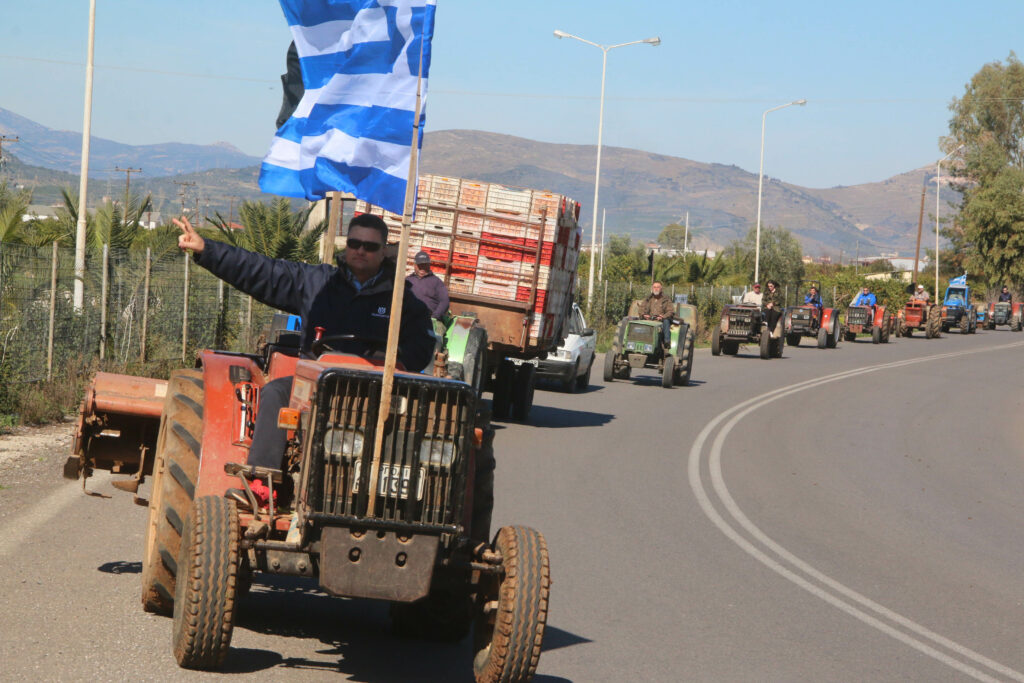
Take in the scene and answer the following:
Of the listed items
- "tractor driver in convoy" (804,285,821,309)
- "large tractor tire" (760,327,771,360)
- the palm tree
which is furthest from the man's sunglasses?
"tractor driver in convoy" (804,285,821,309)

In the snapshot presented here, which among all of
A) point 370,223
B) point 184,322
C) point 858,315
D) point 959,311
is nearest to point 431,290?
point 184,322

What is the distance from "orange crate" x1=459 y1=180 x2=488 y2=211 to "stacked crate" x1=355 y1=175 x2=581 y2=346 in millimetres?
14

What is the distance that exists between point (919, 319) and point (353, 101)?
50.7 m

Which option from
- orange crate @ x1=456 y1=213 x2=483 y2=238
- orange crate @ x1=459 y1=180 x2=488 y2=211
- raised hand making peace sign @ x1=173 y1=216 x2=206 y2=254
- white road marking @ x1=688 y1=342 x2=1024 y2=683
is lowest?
white road marking @ x1=688 y1=342 x2=1024 y2=683

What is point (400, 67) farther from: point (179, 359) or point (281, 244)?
point (281, 244)

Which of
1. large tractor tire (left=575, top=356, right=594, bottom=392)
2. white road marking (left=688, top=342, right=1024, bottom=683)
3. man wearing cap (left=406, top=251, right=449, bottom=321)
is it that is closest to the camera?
white road marking (left=688, top=342, right=1024, bottom=683)

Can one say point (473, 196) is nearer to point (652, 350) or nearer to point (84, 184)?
point (84, 184)

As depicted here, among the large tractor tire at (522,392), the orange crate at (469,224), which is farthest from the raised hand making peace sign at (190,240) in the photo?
the large tractor tire at (522,392)

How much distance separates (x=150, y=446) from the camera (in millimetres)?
8125

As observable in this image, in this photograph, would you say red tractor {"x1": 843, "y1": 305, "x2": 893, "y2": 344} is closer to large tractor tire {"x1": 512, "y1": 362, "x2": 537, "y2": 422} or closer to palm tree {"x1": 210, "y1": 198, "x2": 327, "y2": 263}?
palm tree {"x1": 210, "y1": 198, "x2": 327, "y2": 263}

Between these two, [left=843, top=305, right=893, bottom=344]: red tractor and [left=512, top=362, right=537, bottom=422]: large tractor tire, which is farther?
[left=843, top=305, right=893, bottom=344]: red tractor

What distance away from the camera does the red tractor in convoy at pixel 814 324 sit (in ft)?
141

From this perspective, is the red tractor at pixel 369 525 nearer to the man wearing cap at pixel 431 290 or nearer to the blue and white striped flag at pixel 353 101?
the blue and white striped flag at pixel 353 101

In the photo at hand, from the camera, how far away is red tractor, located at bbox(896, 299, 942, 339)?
5453 cm
